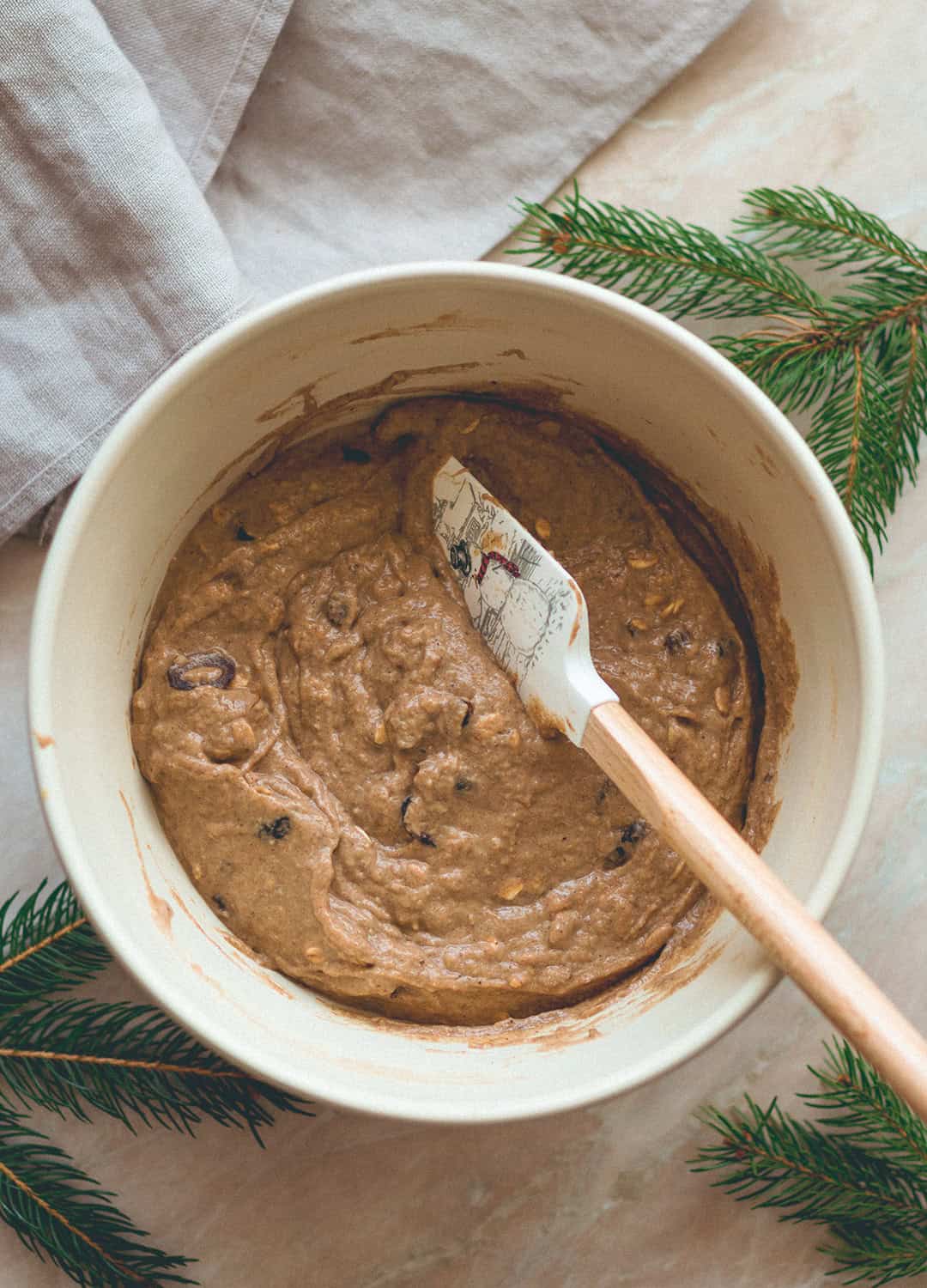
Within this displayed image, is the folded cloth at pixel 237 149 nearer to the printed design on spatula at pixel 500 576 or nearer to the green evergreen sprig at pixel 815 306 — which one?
the green evergreen sprig at pixel 815 306

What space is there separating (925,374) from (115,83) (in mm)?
1366

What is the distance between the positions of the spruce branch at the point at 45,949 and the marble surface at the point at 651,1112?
90 millimetres

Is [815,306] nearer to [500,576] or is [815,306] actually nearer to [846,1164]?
[500,576]

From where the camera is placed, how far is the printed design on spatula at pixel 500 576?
165 centimetres

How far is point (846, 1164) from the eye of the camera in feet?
5.83

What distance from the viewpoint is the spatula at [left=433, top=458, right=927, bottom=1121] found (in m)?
1.22

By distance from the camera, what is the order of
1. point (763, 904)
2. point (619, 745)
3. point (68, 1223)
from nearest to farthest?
point (763, 904) < point (619, 745) < point (68, 1223)

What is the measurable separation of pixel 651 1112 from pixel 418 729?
806 millimetres

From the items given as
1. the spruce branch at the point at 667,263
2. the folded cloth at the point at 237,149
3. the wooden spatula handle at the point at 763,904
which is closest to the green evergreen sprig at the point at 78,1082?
the folded cloth at the point at 237,149

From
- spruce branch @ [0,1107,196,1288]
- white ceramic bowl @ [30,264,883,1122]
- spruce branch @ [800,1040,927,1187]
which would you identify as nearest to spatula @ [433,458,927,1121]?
white ceramic bowl @ [30,264,883,1122]

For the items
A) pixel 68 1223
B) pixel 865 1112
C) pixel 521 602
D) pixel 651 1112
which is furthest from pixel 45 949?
pixel 865 1112

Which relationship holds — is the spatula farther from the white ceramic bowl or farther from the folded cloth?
the folded cloth

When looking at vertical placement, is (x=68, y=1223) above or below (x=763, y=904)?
below

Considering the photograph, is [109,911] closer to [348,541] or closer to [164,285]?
[348,541]
